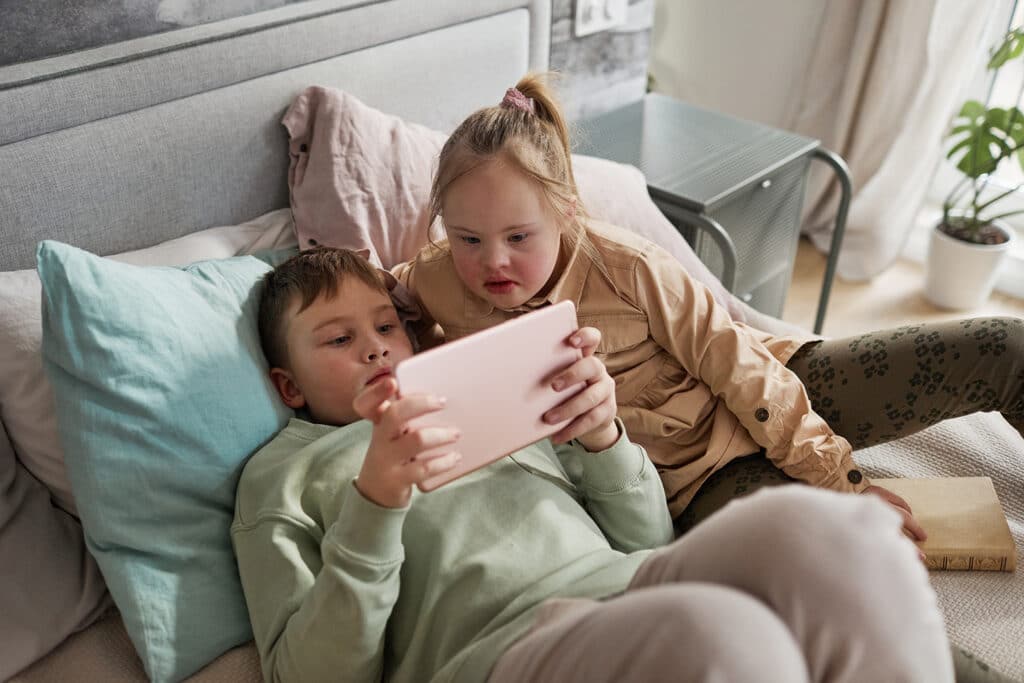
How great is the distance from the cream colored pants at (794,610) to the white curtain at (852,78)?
84.1 inches

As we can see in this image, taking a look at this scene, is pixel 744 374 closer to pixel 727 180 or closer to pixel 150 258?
pixel 727 180

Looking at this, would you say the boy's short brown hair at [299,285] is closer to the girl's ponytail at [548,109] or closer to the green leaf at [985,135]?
the girl's ponytail at [548,109]

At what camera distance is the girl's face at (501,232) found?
1163 millimetres

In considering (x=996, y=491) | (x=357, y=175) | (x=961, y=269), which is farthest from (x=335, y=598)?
(x=961, y=269)

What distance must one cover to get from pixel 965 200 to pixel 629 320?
2.00 m

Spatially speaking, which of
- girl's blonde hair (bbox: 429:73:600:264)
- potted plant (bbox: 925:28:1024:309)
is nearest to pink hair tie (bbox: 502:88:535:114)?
girl's blonde hair (bbox: 429:73:600:264)

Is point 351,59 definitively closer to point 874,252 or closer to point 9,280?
point 9,280

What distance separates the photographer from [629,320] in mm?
1311

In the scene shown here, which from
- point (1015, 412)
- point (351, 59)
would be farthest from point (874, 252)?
point (351, 59)

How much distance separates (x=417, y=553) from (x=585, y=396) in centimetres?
26

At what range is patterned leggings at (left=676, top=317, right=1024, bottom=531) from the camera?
1.27 meters

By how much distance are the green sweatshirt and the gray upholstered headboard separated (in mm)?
444

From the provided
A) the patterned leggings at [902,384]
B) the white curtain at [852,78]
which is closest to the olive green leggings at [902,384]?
the patterned leggings at [902,384]

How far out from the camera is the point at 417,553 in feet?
3.43
